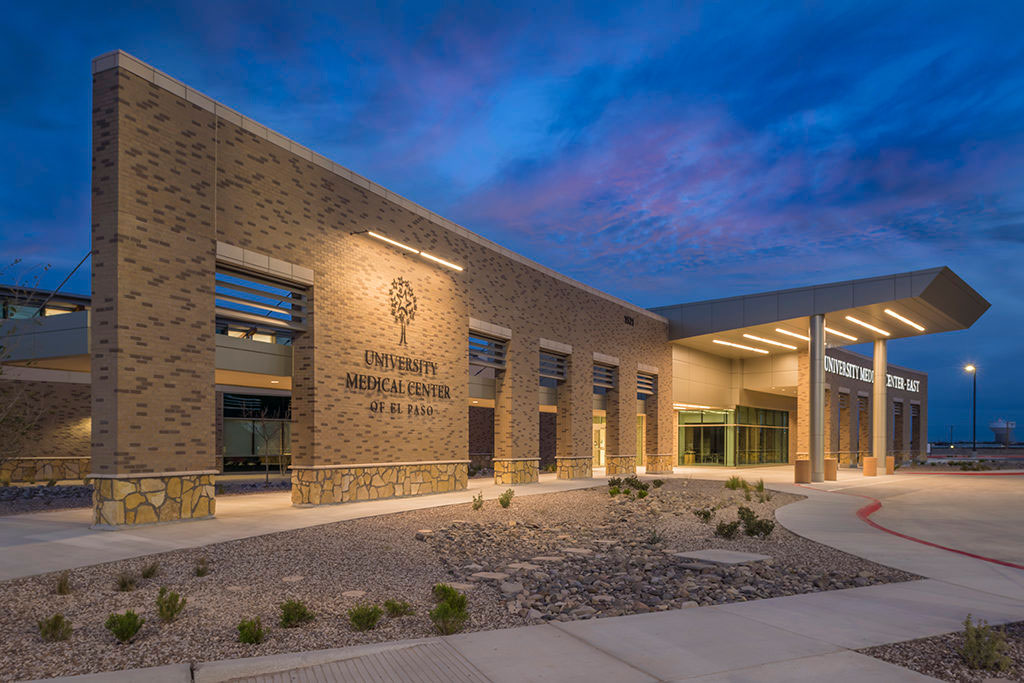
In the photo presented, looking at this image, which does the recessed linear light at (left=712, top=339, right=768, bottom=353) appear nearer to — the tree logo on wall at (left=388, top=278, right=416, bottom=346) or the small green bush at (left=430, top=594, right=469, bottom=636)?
the tree logo on wall at (left=388, top=278, right=416, bottom=346)

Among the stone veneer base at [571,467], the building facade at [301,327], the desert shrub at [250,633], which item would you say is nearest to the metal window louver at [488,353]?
the building facade at [301,327]

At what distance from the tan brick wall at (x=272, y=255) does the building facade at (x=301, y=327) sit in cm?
4

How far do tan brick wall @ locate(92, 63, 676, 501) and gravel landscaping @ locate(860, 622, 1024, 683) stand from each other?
12.3 m

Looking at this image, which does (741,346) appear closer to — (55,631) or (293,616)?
(293,616)

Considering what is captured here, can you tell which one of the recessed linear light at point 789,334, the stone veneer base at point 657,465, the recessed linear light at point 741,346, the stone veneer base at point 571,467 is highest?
the recessed linear light at point 789,334

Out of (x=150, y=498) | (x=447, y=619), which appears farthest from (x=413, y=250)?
(x=447, y=619)

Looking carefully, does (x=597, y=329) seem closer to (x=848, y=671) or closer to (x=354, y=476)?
(x=354, y=476)

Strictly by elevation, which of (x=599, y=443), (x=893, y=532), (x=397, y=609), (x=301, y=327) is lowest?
(x=599, y=443)

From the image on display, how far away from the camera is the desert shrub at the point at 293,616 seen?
259 inches

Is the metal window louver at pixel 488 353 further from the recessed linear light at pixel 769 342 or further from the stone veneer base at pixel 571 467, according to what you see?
the recessed linear light at pixel 769 342

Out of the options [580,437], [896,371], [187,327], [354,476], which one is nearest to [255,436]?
[580,437]

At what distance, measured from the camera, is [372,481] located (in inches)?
733

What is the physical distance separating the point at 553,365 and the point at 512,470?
17.4 ft

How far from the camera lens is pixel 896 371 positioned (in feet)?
190
